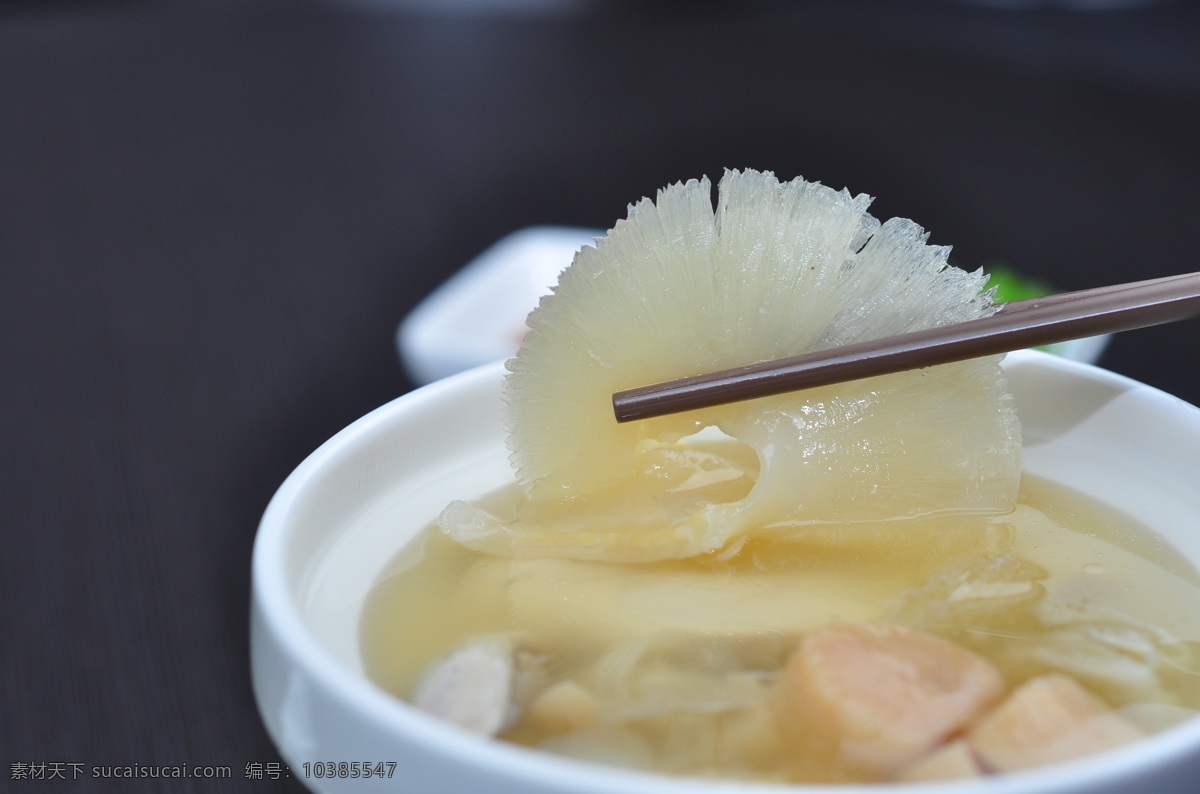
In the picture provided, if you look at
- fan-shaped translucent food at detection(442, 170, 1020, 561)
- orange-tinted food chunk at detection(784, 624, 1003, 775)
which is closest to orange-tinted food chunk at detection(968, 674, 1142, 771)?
orange-tinted food chunk at detection(784, 624, 1003, 775)

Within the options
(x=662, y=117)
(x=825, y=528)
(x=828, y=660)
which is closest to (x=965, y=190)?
(x=662, y=117)

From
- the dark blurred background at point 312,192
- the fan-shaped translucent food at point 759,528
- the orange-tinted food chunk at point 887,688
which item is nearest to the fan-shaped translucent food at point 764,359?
the fan-shaped translucent food at point 759,528

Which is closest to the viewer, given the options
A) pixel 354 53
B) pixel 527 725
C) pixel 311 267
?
pixel 527 725

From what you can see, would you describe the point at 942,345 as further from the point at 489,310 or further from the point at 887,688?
the point at 489,310

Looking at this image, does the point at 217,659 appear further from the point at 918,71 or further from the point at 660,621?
the point at 918,71

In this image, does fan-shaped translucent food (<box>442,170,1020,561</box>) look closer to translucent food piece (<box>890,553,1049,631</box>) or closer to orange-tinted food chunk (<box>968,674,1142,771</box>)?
translucent food piece (<box>890,553,1049,631</box>)
